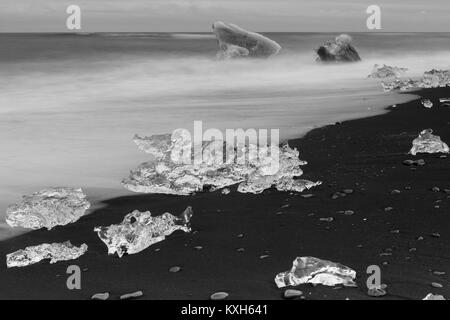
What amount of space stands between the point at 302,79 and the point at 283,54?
10.2 m

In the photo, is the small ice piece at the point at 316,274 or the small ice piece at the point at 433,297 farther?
the small ice piece at the point at 316,274

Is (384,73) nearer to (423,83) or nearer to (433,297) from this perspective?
(423,83)

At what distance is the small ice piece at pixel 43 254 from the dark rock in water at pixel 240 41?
25.5 metres

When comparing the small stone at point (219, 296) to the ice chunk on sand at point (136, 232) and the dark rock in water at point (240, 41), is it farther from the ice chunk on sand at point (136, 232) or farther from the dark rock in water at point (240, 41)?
the dark rock in water at point (240, 41)

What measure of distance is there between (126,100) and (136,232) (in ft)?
39.3

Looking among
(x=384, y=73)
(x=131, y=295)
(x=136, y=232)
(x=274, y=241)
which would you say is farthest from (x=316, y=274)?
(x=384, y=73)

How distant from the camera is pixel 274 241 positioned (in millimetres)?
5082

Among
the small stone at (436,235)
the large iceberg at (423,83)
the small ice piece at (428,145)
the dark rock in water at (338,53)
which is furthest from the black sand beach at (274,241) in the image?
the dark rock in water at (338,53)

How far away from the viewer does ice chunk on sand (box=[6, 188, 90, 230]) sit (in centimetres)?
573

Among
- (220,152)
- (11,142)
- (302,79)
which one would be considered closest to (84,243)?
(220,152)

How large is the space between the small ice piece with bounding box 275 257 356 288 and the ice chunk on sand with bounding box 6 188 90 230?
2471mm

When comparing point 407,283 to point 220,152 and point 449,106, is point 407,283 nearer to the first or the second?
point 220,152

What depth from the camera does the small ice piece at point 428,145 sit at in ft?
25.1
